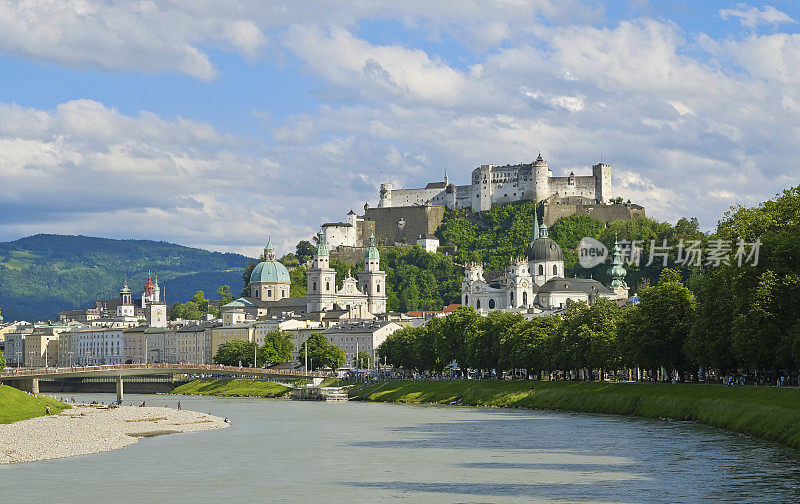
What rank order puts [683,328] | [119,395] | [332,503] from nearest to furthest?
[332,503], [683,328], [119,395]

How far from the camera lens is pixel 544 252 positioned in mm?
180125

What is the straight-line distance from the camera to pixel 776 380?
213 ft

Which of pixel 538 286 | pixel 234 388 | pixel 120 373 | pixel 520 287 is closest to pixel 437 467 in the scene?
pixel 120 373

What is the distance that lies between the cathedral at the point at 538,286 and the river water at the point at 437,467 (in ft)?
328

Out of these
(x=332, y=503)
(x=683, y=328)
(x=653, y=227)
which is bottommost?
(x=332, y=503)

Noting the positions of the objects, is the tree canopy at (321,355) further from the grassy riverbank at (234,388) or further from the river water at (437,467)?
the river water at (437,467)

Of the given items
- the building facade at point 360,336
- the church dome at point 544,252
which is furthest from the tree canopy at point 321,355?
the church dome at point 544,252

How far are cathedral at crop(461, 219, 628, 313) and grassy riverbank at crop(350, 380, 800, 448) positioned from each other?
193 ft

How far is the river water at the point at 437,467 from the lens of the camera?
4128 centimetres

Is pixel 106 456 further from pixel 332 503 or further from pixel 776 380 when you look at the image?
pixel 776 380

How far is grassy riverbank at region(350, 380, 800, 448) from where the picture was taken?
5566 centimetres

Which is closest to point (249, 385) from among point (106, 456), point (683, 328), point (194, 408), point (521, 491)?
point (194, 408)

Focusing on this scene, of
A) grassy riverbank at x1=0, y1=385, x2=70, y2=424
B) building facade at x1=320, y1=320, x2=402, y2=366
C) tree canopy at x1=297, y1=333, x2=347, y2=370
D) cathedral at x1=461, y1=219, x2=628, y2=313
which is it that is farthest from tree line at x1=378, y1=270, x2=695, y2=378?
cathedral at x1=461, y1=219, x2=628, y2=313

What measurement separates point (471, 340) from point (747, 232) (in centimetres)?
4782
